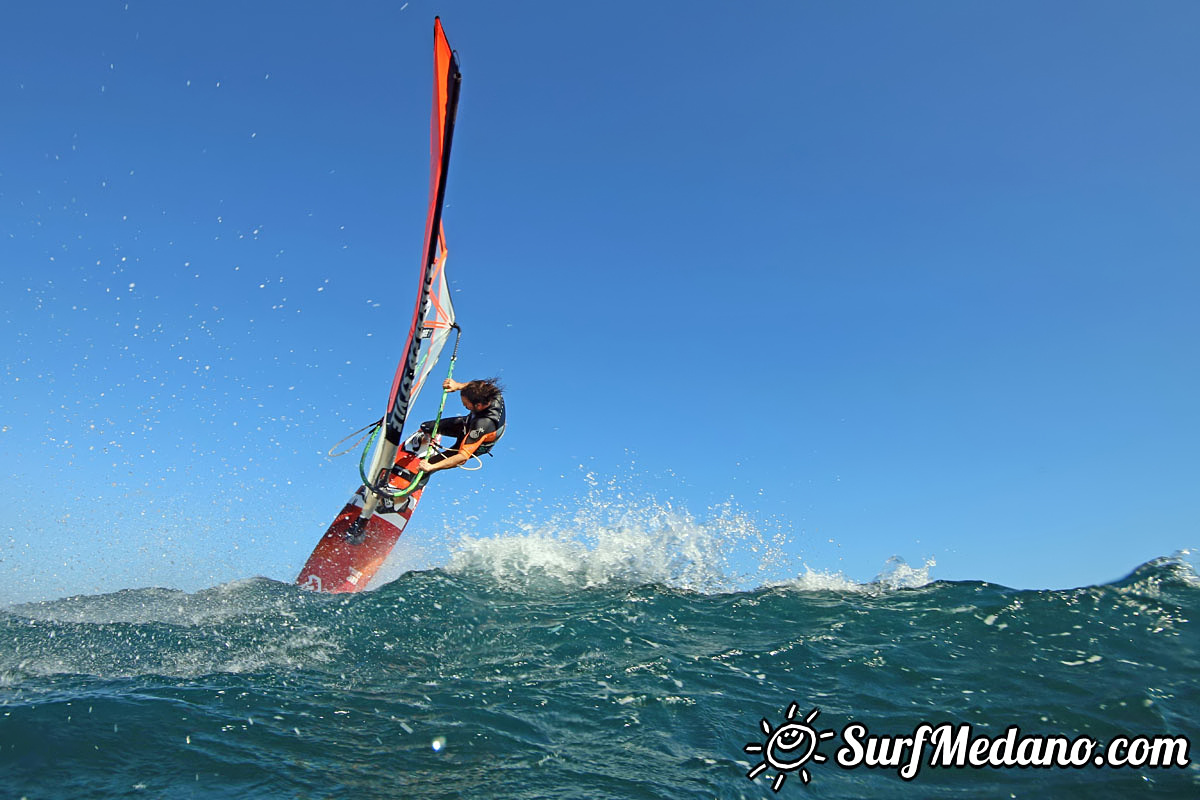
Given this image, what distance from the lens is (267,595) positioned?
841 cm

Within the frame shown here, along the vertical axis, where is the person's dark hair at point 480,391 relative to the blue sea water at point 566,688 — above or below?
above

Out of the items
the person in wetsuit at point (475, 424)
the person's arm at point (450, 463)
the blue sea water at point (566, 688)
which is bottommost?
the blue sea water at point (566, 688)

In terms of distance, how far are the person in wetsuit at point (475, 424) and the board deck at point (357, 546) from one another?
0.83m

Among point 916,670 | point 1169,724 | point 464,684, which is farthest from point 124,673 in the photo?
point 1169,724

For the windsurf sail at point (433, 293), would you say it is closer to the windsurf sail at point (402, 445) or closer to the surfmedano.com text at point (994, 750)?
the windsurf sail at point (402, 445)

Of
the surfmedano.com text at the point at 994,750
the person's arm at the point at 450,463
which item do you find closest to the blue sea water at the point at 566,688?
the surfmedano.com text at the point at 994,750

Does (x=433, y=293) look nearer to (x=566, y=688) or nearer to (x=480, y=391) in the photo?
(x=480, y=391)

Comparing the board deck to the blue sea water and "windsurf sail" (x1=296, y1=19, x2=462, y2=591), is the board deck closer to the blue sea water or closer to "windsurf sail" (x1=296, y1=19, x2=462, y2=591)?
"windsurf sail" (x1=296, y1=19, x2=462, y2=591)

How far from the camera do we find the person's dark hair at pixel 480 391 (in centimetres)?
999

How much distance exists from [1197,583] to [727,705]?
7843mm

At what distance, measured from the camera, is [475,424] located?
389 inches

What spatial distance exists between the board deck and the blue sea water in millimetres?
1451

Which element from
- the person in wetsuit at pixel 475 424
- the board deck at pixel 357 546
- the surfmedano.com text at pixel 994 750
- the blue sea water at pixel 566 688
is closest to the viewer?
the blue sea water at pixel 566 688

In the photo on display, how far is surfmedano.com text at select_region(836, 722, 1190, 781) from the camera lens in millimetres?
4031
